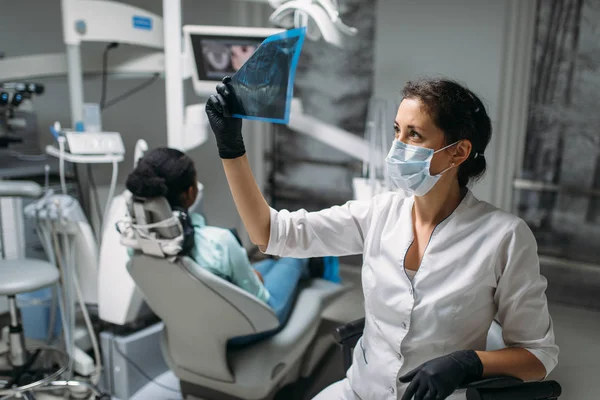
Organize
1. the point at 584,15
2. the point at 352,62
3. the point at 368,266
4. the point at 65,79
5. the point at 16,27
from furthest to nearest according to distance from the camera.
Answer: the point at 352,62 → the point at 65,79 → the point at 16,27 → the point at 584,15 → the point at 368,266

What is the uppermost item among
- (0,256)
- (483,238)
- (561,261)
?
(483,238)

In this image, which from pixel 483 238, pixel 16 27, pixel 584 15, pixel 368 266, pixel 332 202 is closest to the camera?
pixel 483 238

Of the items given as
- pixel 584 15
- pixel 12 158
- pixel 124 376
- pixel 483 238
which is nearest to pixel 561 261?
pixel 584 15

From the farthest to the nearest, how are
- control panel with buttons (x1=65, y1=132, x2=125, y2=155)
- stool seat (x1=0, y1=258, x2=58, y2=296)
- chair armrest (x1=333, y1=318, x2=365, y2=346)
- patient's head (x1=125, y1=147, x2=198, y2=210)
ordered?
control panel with buttons (x1=65, y1=132, x2=125, y2=155), stool seat (x1=0, y1=258, x2=58, y2=296), patient's head (x1=125, y1=147, x2=198, y2=210), chair armrest (x1=333, y1=318, x2=365, y2=346)

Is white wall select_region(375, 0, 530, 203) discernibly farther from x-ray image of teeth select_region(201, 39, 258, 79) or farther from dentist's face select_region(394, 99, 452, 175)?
dentist's face select_region(394, 99, 452, 175)

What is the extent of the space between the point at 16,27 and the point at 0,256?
134 centimetres

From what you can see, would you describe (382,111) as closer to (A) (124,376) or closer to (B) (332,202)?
(B) (332,202)

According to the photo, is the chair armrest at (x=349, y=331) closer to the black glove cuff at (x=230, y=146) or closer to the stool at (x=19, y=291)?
the black glove cuff at (x=230, y=146)

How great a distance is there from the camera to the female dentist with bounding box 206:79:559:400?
1.03 m

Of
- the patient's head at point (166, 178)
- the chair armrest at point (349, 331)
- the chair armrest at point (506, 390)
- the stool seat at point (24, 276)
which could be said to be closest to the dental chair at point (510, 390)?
the chair armrest at point (506, 390)

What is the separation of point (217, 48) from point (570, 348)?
81.7 inches

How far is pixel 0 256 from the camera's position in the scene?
2.12 meters

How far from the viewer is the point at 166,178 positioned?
5.34 feet

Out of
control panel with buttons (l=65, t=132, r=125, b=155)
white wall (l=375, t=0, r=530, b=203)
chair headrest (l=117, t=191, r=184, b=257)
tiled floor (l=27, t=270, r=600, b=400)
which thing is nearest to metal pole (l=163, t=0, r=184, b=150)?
control panel with buttons (l=65, t=132, r=125, b=155)
